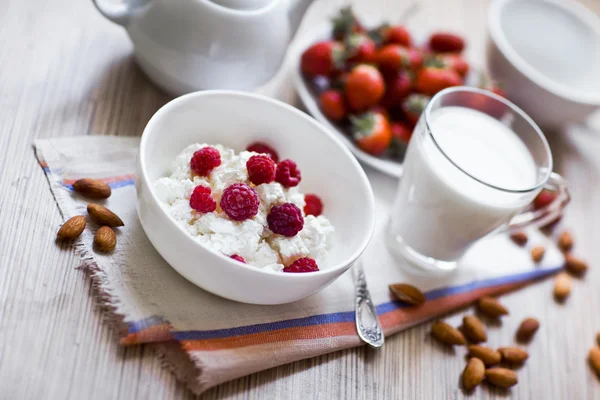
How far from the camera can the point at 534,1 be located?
5.05 ft

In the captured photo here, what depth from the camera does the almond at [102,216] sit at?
2.70 feet

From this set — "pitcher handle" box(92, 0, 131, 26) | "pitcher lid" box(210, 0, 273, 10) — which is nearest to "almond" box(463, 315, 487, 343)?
"pitcher lid" box(210, 0, 273, 10)

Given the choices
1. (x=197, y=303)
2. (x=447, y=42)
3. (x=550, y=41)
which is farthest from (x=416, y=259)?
(x=550, y=41)

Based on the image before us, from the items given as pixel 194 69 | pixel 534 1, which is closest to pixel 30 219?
pixel 194 69

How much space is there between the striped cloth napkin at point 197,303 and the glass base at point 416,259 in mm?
20

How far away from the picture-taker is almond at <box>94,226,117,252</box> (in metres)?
0.80

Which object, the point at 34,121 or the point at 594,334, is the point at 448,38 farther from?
the point at 34,121

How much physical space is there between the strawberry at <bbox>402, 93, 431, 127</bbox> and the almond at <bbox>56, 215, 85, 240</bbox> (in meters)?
0.79

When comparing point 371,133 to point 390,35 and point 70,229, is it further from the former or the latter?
point 70,229

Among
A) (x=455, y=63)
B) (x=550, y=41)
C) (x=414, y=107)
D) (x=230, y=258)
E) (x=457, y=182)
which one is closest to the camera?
(x=230, y=258)

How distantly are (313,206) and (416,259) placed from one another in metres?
0.25

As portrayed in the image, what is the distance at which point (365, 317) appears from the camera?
922 millimetres

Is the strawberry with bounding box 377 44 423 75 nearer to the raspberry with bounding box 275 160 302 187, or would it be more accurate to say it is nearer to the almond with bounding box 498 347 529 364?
the raspberry with bounding box 275 160 302 187

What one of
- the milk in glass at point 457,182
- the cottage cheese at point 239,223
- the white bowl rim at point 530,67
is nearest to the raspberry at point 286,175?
the cottage cheese at point 239,223
